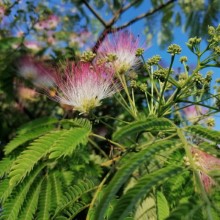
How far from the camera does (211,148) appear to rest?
5.31 ft

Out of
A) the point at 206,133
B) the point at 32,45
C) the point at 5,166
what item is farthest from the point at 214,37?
the point at 32,45

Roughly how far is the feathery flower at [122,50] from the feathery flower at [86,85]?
8 cm

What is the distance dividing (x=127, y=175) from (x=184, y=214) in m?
0.18

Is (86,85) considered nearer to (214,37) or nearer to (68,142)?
(68,142)

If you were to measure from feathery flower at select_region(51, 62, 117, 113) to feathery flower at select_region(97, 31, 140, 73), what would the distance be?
8 cm

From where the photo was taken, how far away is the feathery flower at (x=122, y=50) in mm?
2207

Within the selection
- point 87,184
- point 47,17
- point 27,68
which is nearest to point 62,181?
point 87,184

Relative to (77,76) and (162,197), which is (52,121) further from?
(162,197)

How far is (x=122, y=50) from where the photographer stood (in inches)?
90.0

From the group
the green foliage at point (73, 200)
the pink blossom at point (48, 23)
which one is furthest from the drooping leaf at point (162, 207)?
the pink blossom at point (48, 23)

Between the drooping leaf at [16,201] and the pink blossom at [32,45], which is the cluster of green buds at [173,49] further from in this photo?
the pink blossom at [32,45]

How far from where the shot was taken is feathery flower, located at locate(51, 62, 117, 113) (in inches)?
83.3

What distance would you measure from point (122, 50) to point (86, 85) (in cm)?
30

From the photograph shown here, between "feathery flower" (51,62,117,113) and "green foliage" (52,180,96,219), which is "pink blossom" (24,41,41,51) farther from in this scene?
"green foliage" (52,180,96,219)
